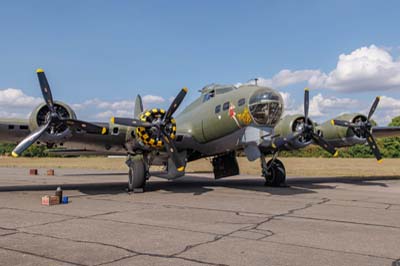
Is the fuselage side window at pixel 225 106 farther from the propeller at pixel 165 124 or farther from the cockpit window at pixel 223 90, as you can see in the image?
the propeller at pixel 165 124

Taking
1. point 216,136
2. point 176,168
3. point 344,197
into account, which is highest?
point 216,136

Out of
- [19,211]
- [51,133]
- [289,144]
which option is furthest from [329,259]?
[289,144]

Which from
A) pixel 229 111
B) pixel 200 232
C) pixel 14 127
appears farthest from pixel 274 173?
pixel 200 232

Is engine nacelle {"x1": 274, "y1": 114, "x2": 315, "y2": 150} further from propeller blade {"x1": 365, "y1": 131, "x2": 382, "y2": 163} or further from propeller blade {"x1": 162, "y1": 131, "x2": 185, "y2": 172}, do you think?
propeller blade {"x1": 162, "y1": 131, "x2": 185, "y2": 172}

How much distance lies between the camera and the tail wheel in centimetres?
1561

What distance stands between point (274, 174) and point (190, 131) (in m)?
4.50

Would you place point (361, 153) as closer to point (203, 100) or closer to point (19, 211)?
point (203, 100)

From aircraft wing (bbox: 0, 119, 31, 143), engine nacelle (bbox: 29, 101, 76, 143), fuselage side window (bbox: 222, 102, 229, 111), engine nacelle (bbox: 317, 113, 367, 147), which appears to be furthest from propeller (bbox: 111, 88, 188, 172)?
engine nacelle (bbox: 317, 113, 367, 147)

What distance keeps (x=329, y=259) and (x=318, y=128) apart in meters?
17.4

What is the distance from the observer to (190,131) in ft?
60.1

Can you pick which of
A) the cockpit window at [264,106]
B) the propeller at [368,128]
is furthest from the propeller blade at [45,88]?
the propeller at [368,128]

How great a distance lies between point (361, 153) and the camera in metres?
65.2

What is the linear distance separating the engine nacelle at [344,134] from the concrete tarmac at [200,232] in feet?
27.9

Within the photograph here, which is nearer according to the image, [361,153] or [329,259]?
[329,259]
